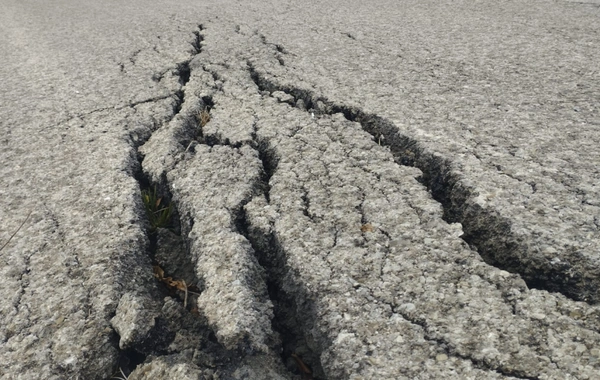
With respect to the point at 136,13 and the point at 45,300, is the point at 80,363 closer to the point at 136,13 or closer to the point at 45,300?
the point at 45,300

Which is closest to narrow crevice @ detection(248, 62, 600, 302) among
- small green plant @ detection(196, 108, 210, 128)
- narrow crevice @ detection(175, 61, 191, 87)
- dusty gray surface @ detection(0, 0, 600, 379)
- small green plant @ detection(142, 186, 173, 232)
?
dusty gray surface @ detection(0, 0, 600, 379)

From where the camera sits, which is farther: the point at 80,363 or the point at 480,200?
the point at 480,200

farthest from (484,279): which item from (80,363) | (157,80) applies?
(157,80)

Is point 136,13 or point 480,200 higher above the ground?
point 480,200

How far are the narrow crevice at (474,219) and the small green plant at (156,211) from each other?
89 cm

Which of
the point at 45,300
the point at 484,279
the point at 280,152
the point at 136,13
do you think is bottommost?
the point at 136,13

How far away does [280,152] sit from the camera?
2068 mm

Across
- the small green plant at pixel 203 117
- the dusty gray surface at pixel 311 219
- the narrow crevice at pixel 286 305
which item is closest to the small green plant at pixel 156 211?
the dusty gray surface at pixel 311 219

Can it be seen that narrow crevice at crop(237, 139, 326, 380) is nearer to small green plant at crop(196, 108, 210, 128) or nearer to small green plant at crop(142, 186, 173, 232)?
small green plant at crop(142, 186, 173, 232)

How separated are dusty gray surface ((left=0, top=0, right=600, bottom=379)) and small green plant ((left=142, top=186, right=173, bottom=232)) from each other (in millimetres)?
48

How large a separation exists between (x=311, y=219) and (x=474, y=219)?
1.68 feet

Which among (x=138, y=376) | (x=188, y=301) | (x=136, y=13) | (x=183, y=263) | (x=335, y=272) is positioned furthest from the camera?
(x=136, y=13)

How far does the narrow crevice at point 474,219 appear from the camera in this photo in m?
1.38

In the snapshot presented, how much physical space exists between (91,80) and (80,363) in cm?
221
